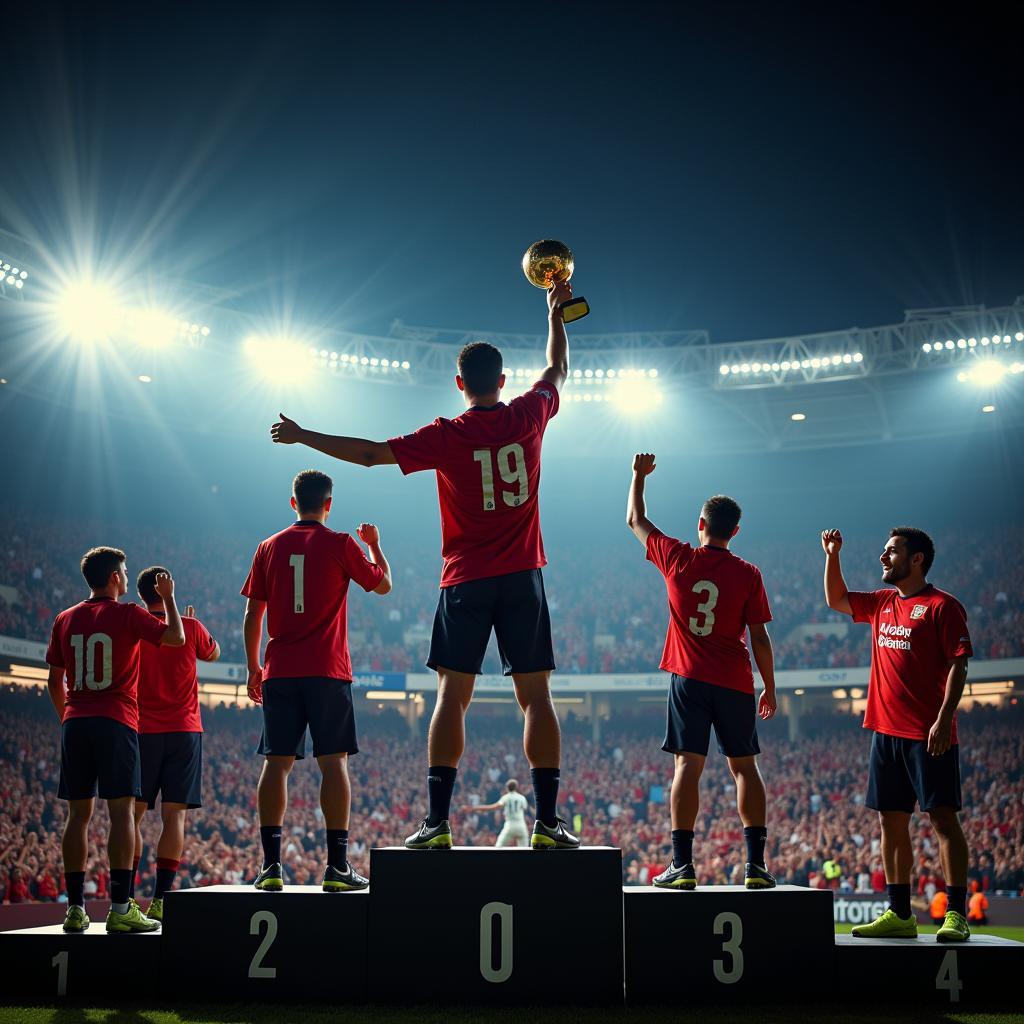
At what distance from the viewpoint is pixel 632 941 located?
16.8 ft

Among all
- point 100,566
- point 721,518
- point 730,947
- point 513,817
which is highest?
point 721,518

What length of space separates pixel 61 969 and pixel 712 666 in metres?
4.28

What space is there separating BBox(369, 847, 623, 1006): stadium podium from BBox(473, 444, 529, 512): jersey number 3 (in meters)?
1.89

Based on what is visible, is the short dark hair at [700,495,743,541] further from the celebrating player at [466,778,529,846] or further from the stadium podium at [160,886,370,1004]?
the celebrating player at [466,778,529,846]

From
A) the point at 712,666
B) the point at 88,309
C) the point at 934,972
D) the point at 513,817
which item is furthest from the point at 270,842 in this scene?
the point at 88,309

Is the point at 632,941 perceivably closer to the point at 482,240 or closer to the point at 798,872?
the point at 798,872

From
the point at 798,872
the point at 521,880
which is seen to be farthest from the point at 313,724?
the point at 798,872

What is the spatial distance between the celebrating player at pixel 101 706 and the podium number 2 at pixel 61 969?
15.0 inches

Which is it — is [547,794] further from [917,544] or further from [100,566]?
[100,566]

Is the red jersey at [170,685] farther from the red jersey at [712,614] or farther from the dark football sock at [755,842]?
the dark football sock at [755,842]

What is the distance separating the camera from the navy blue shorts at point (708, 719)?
6.05 m

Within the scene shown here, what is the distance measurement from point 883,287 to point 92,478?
25519 millimetres

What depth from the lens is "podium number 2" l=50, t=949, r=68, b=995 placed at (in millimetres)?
5566

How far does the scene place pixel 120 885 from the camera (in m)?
5.99
